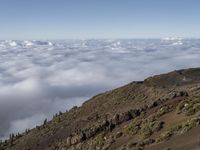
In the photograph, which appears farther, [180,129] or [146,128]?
[146,128]

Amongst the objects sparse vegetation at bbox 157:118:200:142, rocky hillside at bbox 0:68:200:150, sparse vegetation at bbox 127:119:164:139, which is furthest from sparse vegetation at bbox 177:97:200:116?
sparse vegetation at bbox 157:118:200:142

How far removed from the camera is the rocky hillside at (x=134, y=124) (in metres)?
28.2

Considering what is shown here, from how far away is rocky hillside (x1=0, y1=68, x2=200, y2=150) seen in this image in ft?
92.7

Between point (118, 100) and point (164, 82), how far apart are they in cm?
1393

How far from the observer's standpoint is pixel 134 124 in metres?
37.9

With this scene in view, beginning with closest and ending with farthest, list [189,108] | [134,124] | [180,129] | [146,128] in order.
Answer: [180,129] < [146,128] < [189,108] < [134,124]

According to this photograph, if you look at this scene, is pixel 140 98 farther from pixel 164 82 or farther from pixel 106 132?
pixel 106 132

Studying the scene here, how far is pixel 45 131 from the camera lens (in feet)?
202

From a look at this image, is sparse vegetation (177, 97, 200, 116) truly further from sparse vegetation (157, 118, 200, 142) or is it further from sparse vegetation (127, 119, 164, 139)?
sparse vegetation (157, 118, 200, 142)

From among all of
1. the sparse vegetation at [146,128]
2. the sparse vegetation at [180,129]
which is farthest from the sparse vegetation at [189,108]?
the sparse vegetation at [180,129]

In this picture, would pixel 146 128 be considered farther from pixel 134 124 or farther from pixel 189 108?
pixel 134 124

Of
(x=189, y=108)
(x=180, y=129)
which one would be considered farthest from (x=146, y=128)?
(x=180, y=129)

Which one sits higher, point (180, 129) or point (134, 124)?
point (180, 129)

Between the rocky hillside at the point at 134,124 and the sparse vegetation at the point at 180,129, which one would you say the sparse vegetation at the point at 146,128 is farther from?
the sparse vegetation at the point at 180,129
